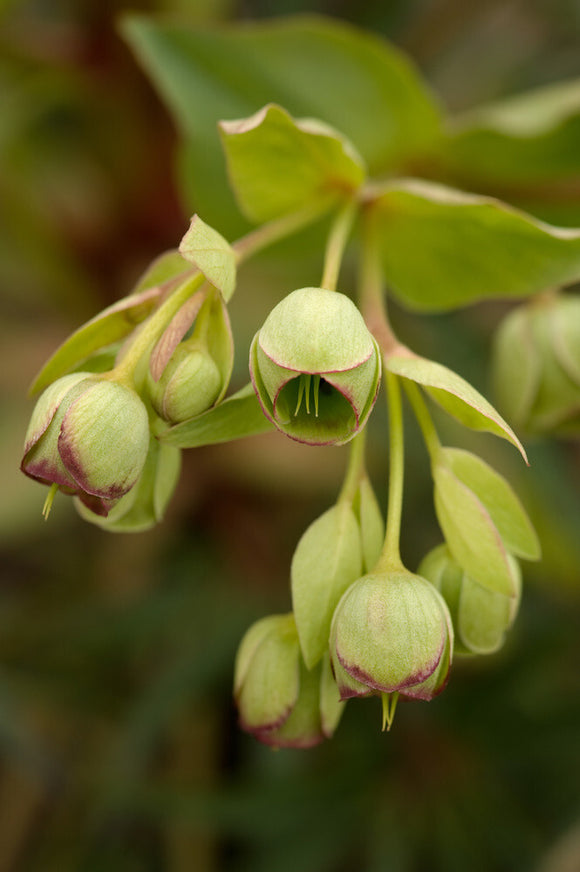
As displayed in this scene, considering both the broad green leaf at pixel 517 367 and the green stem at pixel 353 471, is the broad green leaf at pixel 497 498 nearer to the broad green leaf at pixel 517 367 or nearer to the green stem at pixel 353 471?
the green stem at pixel 353 471

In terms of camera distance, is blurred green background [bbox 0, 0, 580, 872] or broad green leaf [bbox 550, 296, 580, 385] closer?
broad green leaf [bbox 550, 296, 580, 385]

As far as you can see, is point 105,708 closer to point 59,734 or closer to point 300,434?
point 59,734

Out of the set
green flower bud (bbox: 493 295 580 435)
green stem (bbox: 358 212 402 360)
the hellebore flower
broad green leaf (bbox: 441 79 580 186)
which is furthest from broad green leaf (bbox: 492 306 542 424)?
the hellebore flower

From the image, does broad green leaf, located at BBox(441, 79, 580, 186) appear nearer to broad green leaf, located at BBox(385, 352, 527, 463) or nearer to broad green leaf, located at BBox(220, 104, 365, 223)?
broad green leaf, located at BBox(220, 104, 365, 223)

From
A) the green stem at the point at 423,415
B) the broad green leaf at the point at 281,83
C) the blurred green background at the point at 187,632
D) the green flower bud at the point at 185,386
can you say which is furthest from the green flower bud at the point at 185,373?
the blurred green background at the point at 187,632

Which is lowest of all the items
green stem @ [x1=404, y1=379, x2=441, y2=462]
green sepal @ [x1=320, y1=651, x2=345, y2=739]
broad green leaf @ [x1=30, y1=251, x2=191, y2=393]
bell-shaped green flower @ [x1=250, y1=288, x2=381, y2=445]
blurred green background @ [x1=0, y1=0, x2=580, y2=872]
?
blurred green background @ [x1=0, y1=0, x2=580, y2=872]

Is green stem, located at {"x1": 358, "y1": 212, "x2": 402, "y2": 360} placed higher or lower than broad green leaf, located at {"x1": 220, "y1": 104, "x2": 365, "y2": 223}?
lower
